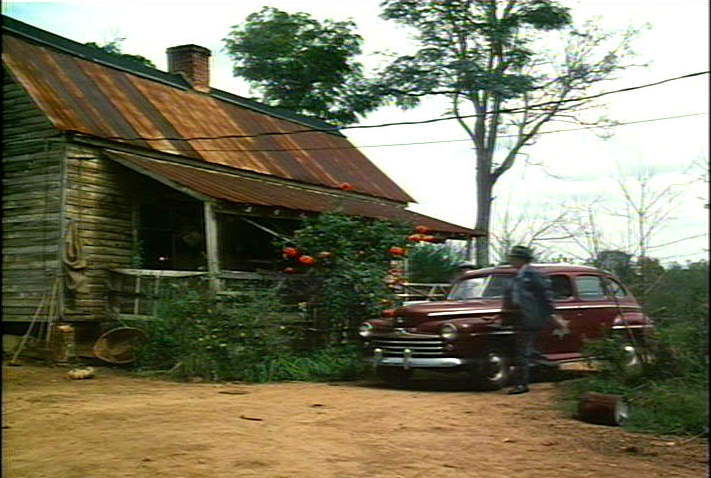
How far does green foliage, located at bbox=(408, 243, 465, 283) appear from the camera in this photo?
20.1 meters

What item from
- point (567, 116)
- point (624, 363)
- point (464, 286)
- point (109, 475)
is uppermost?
point (567, 116)

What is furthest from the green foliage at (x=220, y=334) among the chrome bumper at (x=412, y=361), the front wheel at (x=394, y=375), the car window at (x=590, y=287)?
the car window at (x=590, y=287)

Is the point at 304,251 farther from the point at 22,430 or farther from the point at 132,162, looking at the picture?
the point at 22,430

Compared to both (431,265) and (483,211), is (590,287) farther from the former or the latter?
(483,211)

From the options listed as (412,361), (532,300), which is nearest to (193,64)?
(412,361)

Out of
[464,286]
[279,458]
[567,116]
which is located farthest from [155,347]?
[567,116]

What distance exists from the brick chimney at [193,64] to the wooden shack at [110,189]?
99 centimetres

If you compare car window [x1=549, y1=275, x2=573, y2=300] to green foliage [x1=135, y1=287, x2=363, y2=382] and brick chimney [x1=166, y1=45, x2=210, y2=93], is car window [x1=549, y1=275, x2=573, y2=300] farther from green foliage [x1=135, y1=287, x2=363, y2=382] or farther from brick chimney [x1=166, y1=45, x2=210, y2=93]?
brick chimney [x1=166, y1=45, x2=210, y2=93]

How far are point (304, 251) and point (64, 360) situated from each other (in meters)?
4.16

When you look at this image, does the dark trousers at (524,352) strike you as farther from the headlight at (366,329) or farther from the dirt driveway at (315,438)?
the headlight at (366,329)

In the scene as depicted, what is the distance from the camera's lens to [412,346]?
996 cm

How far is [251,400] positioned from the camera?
346 inches

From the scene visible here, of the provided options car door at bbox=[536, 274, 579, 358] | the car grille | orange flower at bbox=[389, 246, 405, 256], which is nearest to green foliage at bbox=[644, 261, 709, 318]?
car door at bbox=[536, 274, 579, 358]

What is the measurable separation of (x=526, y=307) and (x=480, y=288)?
1.58m
